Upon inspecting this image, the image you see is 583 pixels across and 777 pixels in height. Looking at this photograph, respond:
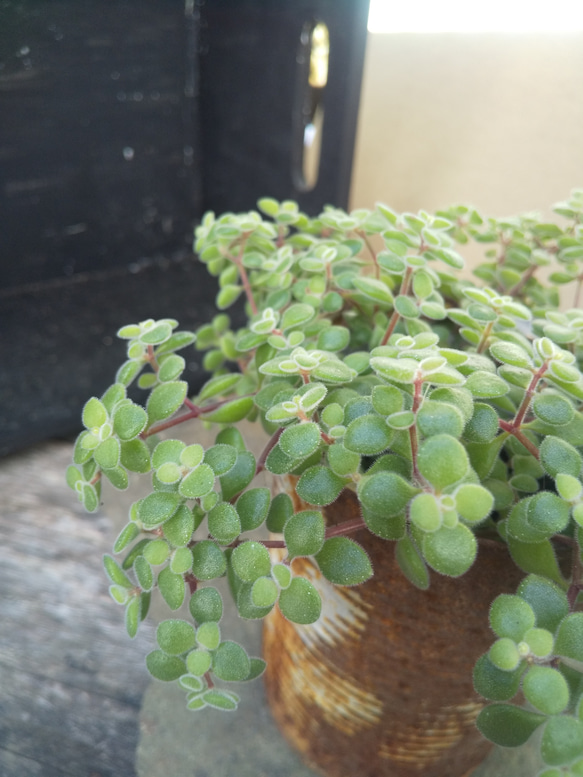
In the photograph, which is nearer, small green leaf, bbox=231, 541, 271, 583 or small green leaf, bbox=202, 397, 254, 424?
small green leaf, bbox=231, 541, 271, 583

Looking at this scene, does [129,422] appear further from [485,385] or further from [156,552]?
[485,385]

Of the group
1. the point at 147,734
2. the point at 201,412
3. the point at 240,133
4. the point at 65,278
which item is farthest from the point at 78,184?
the point at 147,734

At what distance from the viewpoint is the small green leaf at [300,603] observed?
38cm

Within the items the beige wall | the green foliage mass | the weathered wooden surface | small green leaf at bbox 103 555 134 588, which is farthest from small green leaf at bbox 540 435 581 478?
the beige wall

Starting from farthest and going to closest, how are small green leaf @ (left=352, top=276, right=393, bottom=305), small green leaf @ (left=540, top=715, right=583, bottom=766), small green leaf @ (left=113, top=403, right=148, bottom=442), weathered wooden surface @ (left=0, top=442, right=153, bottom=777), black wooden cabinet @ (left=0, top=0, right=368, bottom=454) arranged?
black wooden cabinet @ (left=0, top=0, right=368, bottom=454), weathered wooden surface @ (left=0, top=442, right=153, bottom=777), small green leaf @ (left=352, top=276, right=393, bottom=305), small green leaf @ (left=113, top=403, right=148, bottom=442), small green leaf @ (left=540, top=715, right=583, bottom=766)

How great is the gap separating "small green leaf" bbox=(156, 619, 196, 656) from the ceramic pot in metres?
0.15

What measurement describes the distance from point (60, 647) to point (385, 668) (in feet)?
1.55

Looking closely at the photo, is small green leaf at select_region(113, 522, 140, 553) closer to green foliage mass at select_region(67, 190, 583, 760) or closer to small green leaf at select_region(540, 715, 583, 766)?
green foliage mass at select_region(67, 190, 583, 760)

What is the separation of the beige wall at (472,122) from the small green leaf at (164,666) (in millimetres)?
1007

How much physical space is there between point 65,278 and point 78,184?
211 mm

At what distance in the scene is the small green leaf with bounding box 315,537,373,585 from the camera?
0.39 meters

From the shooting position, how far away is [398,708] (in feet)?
1.88

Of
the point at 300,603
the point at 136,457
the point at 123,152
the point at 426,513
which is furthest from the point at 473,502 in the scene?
the point at 123,152

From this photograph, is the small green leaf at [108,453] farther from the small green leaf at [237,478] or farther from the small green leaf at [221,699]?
the small green leaf at [221,699]
